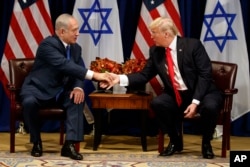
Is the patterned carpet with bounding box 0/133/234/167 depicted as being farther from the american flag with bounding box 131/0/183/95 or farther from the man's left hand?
the american flag with bounding box 131/0/183/95

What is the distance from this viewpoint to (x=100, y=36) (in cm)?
618

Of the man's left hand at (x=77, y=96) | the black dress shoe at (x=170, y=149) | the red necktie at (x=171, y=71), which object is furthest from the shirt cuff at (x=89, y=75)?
the black dress shoe at (x=170, y=149)

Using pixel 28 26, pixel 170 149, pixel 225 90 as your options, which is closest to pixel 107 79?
pixel 170 149

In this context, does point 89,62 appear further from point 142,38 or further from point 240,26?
point 240,26

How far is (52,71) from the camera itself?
205 inches

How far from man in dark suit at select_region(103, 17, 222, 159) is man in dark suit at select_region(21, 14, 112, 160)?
42cm

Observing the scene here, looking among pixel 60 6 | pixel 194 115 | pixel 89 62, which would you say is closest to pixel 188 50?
pixel 194 115

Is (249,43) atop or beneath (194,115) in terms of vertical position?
atop

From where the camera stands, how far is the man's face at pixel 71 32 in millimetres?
5043

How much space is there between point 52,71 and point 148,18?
59.0 inches

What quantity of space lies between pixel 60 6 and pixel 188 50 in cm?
190

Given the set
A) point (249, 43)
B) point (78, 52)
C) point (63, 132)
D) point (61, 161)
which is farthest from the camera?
point (249, 43)

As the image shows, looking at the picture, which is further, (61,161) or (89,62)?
(89,62)

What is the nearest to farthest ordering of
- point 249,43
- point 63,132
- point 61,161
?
point 61,161, point 63,132, point 249,43
